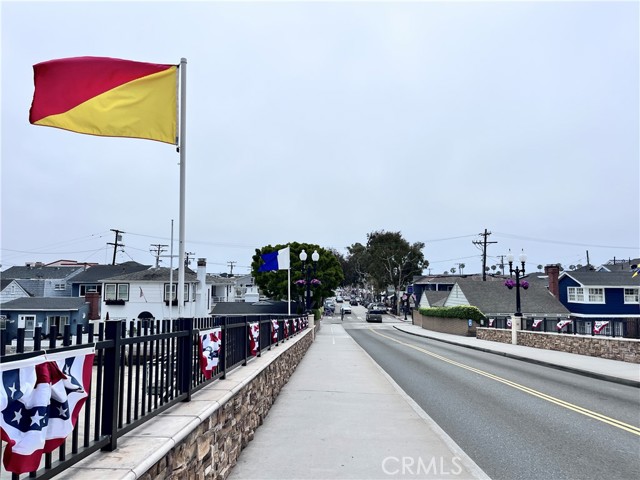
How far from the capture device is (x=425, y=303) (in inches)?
2672

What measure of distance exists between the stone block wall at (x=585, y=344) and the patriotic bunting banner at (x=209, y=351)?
17.7 meters

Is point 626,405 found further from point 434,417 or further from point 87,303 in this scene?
point 87,303

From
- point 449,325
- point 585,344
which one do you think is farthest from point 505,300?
point 585,344

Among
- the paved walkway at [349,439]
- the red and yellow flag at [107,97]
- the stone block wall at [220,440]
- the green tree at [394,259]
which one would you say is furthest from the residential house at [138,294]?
the green tree at [394,259]

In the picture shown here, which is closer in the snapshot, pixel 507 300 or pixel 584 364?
pixel 584 364

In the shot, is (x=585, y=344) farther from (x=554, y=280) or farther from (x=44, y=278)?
(x=44, y=278)

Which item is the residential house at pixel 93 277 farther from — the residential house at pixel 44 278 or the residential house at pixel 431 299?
the residential house at pixel 431 299

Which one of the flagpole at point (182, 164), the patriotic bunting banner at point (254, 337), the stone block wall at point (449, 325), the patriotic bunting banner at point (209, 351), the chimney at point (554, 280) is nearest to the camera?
the patriotic bunting banner at point (209, 351)

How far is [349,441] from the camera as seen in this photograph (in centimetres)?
755

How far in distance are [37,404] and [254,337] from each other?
714 centimetres

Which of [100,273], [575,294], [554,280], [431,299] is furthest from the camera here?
[431,299]

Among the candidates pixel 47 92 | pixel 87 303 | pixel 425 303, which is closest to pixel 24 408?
pixel 47 92

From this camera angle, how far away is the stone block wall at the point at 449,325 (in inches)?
1638

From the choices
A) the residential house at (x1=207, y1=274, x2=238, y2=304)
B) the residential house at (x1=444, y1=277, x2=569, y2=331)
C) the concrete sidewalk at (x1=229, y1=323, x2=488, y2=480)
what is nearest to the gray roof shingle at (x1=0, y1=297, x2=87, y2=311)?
the residential house at (x1=207, y1=274, x2=238, y2=304)
